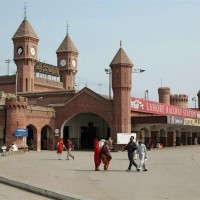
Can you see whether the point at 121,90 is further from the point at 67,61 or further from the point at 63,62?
the point at 63,62

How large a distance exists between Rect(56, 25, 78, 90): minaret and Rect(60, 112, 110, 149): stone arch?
76.9 ft

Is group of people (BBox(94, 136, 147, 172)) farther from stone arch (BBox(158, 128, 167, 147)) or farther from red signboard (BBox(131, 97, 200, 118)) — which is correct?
stone arch (BBox(158, 128, 167, 147))

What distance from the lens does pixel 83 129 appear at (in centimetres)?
5259

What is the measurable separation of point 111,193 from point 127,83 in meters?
33.6

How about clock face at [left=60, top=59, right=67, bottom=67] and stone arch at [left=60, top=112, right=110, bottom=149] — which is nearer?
stone arch at [left=60, top=112, right=110, bottom=149]

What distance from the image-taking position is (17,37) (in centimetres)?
6412

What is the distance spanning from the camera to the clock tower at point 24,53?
210 feet

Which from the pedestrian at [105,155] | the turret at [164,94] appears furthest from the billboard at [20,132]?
the turret at [164,94]

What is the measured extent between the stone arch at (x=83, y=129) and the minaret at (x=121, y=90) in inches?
215

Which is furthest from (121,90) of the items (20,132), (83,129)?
(20,132)

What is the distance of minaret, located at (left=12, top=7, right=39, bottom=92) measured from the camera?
63.9 meters

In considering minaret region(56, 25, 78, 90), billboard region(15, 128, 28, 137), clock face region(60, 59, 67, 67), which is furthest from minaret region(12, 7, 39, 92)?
billboard region(15, 128, 28, 137)

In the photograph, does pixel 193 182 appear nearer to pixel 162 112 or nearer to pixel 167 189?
pixel 167 189

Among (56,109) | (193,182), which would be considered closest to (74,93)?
(56,109)
